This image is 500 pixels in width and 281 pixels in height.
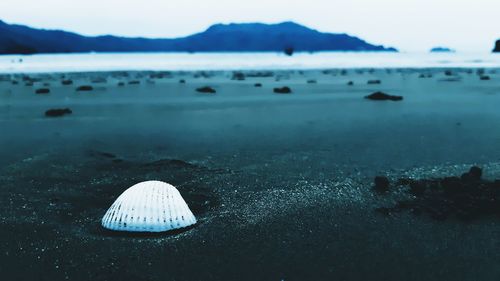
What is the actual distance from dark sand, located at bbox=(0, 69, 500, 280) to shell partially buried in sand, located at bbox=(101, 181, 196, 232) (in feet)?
0.24

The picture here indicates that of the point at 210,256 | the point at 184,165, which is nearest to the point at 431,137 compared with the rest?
the point at 184,165

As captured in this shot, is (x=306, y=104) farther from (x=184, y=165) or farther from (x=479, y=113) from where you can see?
(x=184, y=165)

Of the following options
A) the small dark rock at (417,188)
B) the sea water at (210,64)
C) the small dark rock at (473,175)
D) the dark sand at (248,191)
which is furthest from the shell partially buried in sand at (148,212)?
the sea water at (210,64)

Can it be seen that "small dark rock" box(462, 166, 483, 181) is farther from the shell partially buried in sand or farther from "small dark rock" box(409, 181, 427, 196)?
the shell partially buried in sand

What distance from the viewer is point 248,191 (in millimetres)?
3607

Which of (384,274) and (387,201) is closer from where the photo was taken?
(384,274)

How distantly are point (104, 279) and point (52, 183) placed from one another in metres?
1.87

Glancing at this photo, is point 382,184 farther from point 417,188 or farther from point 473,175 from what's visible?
point 473,175

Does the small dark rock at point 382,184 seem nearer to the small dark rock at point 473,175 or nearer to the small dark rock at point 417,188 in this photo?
the small dark rock at point 417,188

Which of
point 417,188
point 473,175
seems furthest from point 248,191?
point 473,175

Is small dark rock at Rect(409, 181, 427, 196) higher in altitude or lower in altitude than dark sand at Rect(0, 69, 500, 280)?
higher

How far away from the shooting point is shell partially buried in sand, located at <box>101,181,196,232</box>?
2.73m

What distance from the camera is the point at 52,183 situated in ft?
12.5

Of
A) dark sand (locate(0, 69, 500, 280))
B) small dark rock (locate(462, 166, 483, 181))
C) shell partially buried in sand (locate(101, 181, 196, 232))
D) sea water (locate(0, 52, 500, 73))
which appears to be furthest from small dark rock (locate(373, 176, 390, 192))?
sea water (locate(0, 52, 500, 73))
